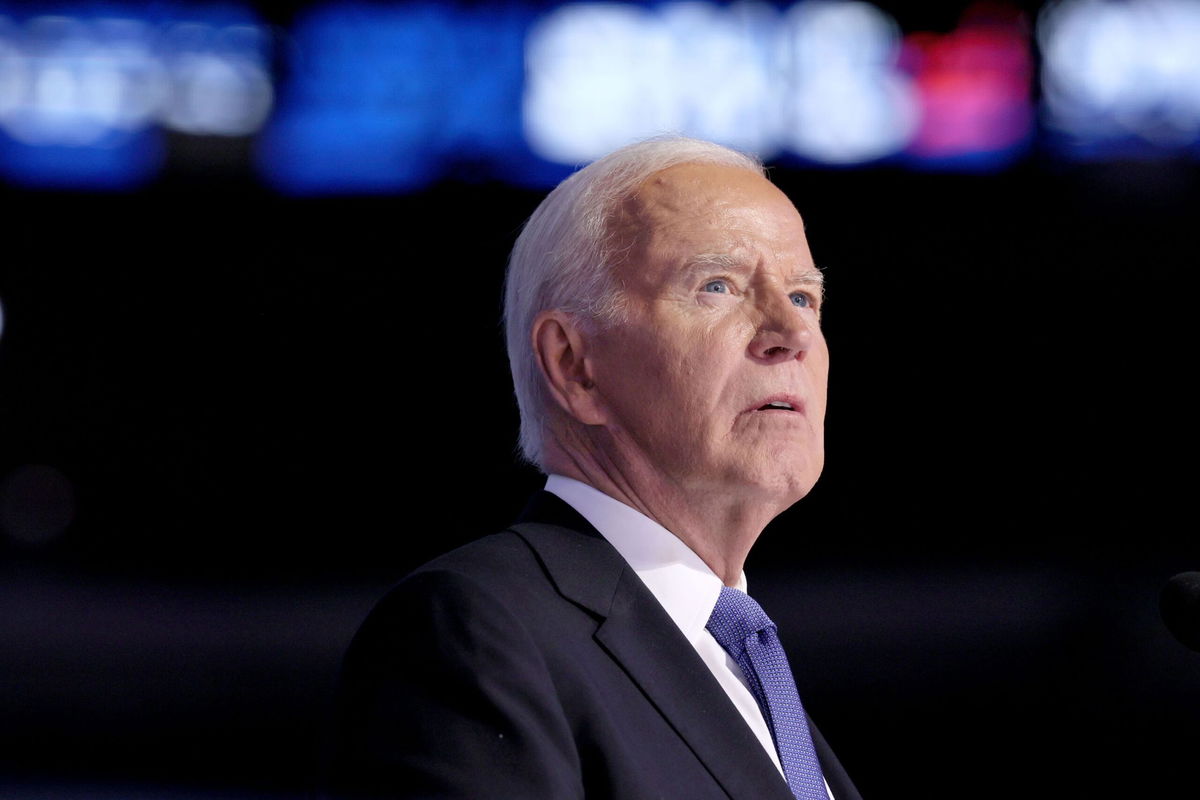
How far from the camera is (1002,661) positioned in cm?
363

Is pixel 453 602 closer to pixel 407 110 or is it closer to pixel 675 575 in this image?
pixel 675 575

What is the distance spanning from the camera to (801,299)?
5.24 feet

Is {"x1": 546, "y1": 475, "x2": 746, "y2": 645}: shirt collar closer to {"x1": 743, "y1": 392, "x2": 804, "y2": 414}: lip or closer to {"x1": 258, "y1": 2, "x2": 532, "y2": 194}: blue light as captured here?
{"x1": 743, "y1": 392, "x2": 804, "y2": 414}: lip

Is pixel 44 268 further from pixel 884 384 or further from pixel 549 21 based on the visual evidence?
pixel 884 384

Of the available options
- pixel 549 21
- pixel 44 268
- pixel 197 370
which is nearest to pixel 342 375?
pixel 197 370

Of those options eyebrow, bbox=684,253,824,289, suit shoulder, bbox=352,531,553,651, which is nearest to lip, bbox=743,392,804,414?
eyebrow, bbox=684,253,824,289

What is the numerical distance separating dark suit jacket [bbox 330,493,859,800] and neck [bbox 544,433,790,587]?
0.46 feet

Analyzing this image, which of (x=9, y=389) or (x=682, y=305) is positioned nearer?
(x=682, y=305)

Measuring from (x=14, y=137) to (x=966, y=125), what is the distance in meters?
2.64

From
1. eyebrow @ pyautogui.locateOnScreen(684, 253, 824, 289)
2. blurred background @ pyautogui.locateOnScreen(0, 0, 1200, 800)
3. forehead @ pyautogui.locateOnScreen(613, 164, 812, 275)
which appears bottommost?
blurred background @ pyautogui.locateOnScreen(0, 0, 1200, 800)

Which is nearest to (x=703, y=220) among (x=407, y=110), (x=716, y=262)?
(x=716, y=262)

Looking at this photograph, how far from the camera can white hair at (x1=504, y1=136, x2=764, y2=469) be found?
4.92 feet

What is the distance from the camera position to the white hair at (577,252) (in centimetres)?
150

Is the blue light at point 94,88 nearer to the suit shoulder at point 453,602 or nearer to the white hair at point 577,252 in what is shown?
the white hair at point 577,252
